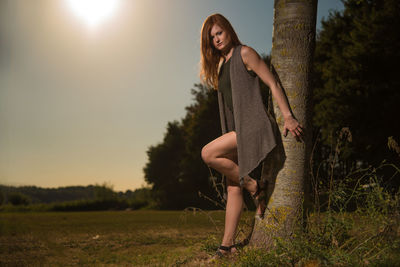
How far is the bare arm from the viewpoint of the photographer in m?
3.87

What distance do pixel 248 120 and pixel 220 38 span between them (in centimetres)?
115

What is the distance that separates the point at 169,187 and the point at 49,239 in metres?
20.0

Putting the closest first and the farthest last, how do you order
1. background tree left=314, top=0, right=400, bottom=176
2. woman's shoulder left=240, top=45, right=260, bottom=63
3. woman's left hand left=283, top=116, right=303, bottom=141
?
1. woman's left hand left=283, top=116, right=303, bottom=141
2. woman's shoulder left=240, top=45, right=260, bottom=63
3. background tree left=314, top=0, right=400, bottom=176

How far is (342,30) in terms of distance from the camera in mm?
16891

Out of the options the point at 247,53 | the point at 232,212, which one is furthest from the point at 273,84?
the point at 232,212

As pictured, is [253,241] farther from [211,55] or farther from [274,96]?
[211,55]

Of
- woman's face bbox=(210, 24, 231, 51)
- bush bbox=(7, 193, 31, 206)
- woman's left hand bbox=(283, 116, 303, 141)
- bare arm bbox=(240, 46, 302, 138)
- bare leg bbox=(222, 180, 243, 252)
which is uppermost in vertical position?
woman's face bbox=(210, 24, 231, 51)

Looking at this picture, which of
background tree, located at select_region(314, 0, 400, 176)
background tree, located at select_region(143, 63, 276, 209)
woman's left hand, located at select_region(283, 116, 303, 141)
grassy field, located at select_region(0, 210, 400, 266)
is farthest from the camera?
background tree, located at select_region(143, 63, 276, 209)

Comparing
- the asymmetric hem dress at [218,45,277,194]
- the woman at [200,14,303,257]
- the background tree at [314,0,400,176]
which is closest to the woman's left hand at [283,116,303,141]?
the woman at [200,14,303,257]

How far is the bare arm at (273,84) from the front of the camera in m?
3.87

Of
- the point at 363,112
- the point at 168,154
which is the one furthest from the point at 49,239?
the point at 168,154

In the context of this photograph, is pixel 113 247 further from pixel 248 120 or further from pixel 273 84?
pixel 273 84

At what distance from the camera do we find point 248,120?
397 cm

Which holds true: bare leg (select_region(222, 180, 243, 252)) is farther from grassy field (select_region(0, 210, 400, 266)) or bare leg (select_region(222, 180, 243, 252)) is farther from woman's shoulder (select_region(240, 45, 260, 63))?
woman's shoulder (select_region(240, 45, 260, 63))
